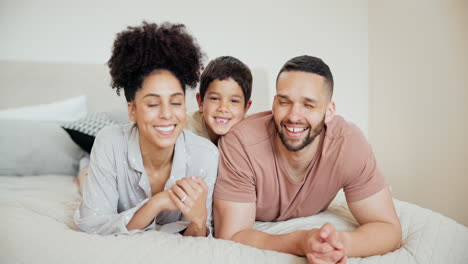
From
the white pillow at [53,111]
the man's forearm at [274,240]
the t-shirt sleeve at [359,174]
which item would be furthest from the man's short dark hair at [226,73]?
the white pillow at [53,111]

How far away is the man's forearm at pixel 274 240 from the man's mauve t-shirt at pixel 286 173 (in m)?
0.13

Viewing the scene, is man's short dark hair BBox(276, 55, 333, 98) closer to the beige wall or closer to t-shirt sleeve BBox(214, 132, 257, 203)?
t-shirt sleeve BBox(214, 132, 257, 203)

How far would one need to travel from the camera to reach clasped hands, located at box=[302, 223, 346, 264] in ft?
3.46

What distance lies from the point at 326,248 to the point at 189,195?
16.5 inches

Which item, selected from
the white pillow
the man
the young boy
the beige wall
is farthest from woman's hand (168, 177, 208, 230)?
the beige wall

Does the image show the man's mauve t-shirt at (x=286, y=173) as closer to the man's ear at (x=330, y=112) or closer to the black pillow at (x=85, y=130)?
the man's ear at (x=330, y=112)

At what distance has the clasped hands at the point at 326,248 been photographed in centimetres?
105

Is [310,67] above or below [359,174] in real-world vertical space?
above

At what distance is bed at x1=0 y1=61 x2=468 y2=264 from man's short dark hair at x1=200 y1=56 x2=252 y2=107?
0.58 m

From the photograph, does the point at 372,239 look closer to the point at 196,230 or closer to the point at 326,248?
the point at 326,248

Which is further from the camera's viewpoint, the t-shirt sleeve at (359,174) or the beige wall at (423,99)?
the beige wall at (423,99)

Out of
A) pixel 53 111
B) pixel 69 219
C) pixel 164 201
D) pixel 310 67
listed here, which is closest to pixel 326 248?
pixel 164 201

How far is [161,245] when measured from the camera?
3.56ft

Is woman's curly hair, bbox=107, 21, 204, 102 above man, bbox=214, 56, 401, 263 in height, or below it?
above
